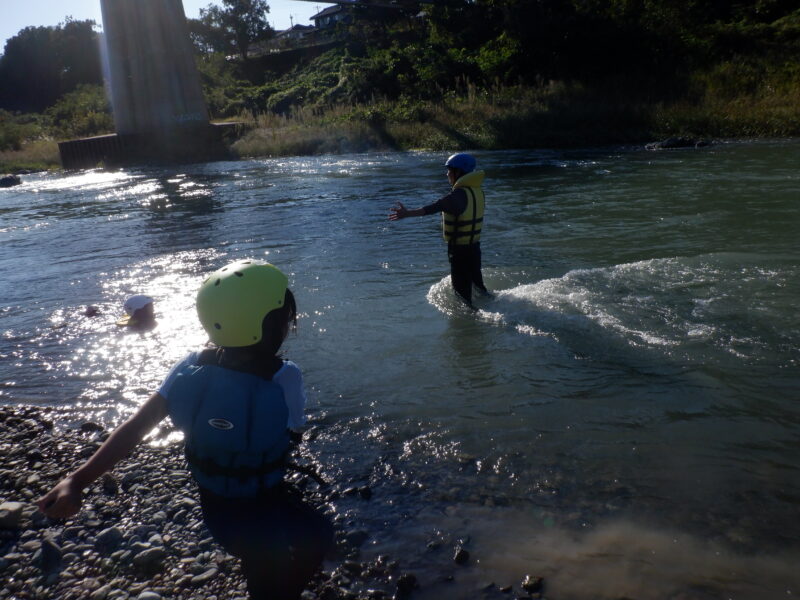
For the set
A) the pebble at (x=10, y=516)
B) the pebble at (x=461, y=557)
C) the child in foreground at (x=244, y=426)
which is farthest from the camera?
the pebble at (x=10, y=516)

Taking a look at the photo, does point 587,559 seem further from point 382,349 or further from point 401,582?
point 382,349

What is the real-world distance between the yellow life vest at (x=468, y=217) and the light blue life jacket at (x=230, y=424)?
4776 mm

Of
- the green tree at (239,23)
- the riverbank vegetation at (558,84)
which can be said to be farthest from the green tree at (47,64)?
the riverbank vegetation at (558,84)

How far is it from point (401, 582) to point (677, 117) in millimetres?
24736

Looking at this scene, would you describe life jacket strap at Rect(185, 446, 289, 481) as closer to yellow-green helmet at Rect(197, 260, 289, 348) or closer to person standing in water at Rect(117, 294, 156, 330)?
yellow-green helmet at Rect(197, 260, 289, 348)

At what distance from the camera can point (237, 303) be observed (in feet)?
8.07

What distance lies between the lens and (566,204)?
13945 mm

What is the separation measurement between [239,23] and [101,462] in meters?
74.1

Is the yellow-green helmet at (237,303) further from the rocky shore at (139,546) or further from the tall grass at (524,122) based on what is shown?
the tall grass at (524,122)

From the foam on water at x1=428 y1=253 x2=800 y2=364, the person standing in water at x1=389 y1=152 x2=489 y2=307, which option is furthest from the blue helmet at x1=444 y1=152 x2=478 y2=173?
the foam on water at x1=428 y1=253 x2=800 y2=364

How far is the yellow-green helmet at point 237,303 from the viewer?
8.08 ft

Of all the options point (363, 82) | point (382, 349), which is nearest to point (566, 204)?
point (382, 349)

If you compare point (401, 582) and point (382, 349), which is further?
point (382, 349)

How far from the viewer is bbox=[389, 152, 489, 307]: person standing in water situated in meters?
6.93
